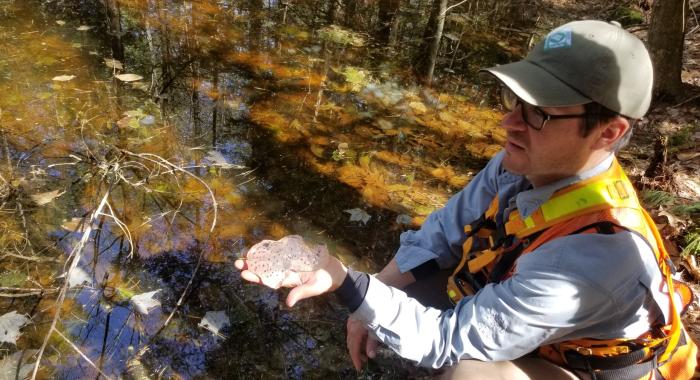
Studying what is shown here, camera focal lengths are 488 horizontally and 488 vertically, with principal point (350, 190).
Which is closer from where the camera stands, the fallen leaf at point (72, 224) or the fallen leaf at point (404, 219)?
the fallen leaf at point (72, 224)

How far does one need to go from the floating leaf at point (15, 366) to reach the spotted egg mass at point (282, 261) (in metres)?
1.23

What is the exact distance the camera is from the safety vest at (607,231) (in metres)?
1.80

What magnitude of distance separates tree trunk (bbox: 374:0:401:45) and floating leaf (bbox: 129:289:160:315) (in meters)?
4.89

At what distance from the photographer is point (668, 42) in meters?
5.14

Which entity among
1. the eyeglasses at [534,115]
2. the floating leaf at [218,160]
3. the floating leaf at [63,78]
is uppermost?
the eyeglasses at [534,115]

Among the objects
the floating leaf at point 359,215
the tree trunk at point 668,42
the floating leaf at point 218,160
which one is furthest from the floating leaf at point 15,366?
the tree trunk at point 668,42

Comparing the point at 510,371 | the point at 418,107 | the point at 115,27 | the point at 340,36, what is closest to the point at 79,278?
the point at 510,371

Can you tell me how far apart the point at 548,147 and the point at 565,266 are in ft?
1.52

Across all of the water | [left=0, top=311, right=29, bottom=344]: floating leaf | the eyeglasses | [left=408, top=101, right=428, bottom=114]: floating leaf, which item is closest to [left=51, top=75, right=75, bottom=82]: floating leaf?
the water

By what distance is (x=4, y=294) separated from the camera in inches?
103

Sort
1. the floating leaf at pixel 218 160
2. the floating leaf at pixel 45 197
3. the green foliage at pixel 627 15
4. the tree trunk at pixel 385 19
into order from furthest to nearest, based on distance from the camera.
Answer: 1. the green foliage at pixel 627 15
2. the tree trunk at pixel 385 19
3. the floating leaf at pixel 218 160
4. the floating leaf at pixel 45 197

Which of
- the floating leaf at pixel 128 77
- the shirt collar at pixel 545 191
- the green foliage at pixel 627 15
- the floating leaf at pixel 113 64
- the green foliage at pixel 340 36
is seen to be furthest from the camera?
the green foliage at pixel 627 15

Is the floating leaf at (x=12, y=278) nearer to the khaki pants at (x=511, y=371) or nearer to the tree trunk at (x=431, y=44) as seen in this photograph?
the khaki pants at (x=511, y=371)

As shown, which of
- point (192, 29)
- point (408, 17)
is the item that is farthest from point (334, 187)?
point (408, 17)
